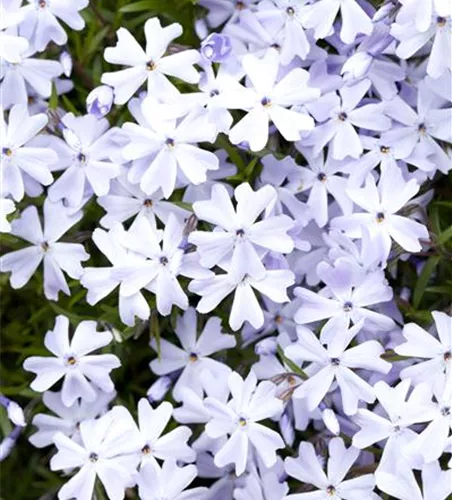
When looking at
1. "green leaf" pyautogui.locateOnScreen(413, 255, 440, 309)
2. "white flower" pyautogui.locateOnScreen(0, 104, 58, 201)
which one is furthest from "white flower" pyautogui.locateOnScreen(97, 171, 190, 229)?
"green leaf" pyautogui.locateOnScreen(413, 255, 440, 309)

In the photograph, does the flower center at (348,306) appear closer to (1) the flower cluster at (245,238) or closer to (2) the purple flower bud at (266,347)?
(1) the flower cluster at (245,238)

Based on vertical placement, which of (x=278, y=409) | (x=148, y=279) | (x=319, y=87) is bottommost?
(x=278, y=409)

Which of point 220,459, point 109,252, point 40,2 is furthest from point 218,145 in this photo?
point 220,459

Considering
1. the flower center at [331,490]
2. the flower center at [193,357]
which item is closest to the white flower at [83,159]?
the flower center at [193,357]

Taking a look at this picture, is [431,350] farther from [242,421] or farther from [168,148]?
[168,148]

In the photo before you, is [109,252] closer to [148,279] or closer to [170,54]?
[148,279]

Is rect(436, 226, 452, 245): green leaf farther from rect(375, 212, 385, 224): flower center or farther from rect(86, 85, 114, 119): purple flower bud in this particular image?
rect(86, 85, 114, 119): purple flower bud

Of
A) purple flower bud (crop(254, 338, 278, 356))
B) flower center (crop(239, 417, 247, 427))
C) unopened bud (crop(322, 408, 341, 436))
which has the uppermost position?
purple flower bud (crop(254, 338, 278, 356))
